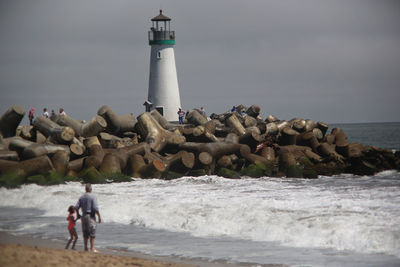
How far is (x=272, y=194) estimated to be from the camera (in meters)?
15.0

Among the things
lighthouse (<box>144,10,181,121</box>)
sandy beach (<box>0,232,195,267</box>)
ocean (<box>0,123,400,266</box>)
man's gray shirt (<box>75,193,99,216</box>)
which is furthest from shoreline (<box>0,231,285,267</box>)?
lighthouse (<box>144,10,181,121</box>)

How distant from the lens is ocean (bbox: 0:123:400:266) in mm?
9297

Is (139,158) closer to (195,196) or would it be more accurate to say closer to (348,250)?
(195,196)

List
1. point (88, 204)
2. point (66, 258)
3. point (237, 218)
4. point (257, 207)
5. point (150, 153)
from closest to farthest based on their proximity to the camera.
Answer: point (66, 258), point (88, 204), point (237, 218), point (257, 207), point (150, 153)

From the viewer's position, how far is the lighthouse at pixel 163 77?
130 ft

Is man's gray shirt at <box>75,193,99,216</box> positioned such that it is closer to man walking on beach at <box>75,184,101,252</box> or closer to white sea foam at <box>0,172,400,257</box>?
man walking on beach at <box>75,184,101,252</box>

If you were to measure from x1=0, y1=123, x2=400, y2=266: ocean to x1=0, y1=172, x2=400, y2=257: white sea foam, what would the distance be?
0.07ft

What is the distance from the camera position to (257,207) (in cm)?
1278

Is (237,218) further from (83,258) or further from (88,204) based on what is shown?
(83,258)

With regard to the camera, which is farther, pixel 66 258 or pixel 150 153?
pixel 150 153

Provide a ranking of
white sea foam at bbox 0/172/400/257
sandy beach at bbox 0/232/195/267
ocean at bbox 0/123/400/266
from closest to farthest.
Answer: sandy beach at bbox 0/232/195/267, ocean at bbox 0/123/400/266, white sea foam at bbox 0/172/400/257

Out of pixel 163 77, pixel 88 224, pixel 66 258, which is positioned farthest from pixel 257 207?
pixel 163 77

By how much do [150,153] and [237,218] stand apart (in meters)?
8.01

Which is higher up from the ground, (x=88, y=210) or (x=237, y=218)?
(x=88, y=210)
